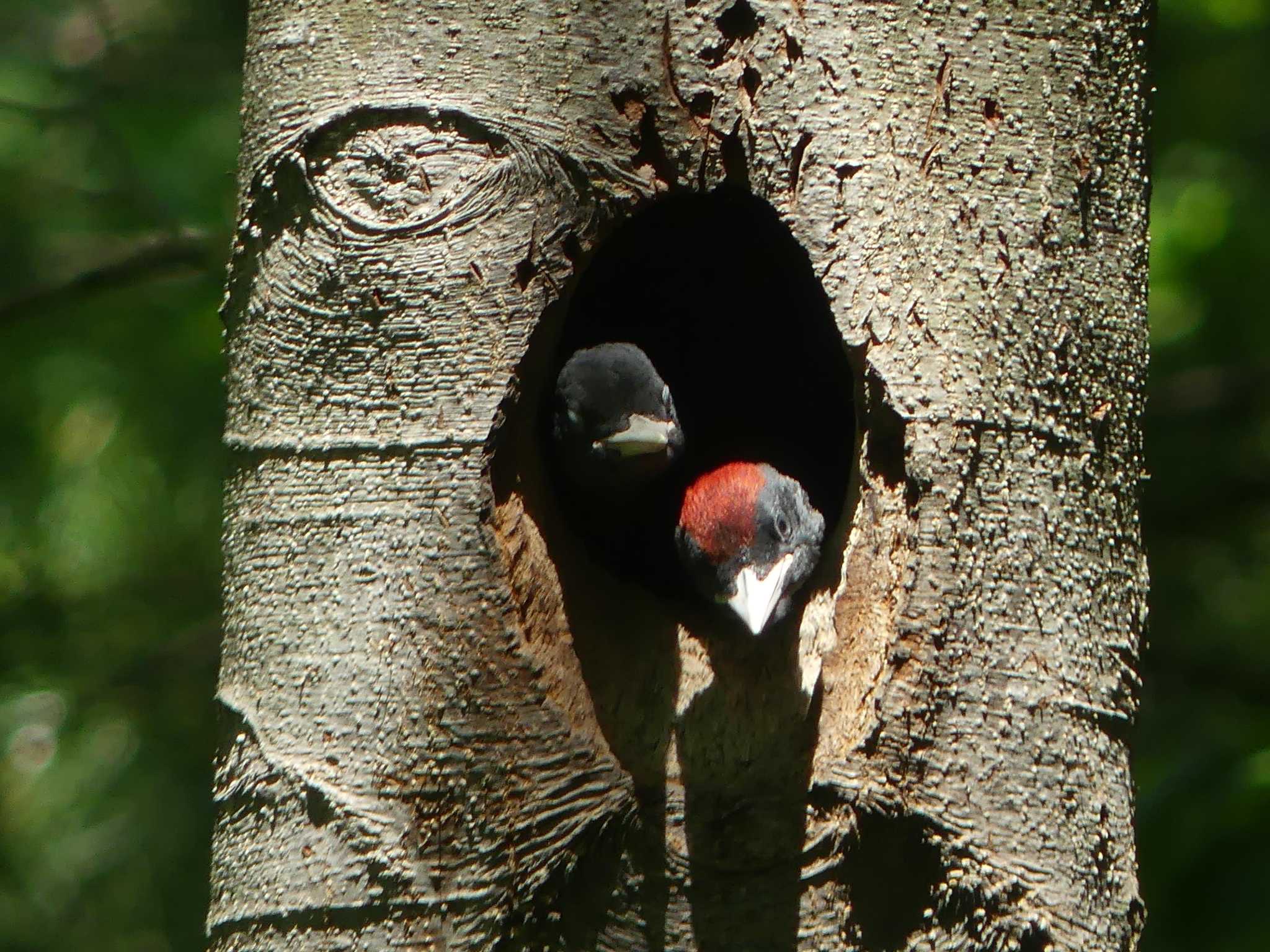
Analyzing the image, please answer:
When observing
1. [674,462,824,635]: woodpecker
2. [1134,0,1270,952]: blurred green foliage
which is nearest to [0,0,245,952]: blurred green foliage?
[674,462,824,635]: woodpecker

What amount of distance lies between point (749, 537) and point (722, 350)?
1.08m

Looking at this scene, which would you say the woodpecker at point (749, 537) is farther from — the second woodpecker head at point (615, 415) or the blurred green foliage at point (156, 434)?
the blurred green foliage at point (156, 434)

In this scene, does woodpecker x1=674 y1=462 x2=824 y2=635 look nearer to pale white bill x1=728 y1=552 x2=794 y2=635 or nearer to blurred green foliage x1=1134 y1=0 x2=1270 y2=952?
pale white bill x1=728 y1=552 x2=794 y2=635

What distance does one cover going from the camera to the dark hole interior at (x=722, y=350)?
3074 millimetres

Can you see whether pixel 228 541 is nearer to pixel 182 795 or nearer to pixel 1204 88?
pixel 182 795

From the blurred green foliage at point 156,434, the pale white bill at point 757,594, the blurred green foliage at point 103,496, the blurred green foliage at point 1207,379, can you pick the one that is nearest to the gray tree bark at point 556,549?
the pale white bill at point 757,594

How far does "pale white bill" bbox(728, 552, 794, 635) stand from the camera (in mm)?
2283

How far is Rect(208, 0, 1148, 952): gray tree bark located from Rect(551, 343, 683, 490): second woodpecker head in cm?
93

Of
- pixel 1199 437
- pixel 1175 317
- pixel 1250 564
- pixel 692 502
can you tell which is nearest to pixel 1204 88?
pixel 1175 317

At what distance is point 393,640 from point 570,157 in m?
0.70

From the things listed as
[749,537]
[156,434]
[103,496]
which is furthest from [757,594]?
[103,496]

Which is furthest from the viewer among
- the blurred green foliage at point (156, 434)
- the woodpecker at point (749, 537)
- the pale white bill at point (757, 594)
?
the blurred green foliage at point (156, 434)

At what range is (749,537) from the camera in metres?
2.63

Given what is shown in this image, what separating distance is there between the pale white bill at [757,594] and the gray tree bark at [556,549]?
6.9 inches
